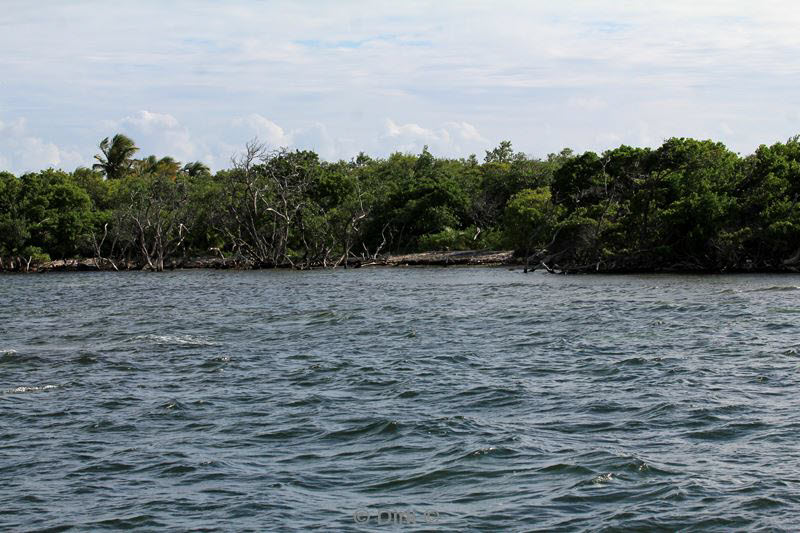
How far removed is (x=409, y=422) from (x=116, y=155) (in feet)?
287

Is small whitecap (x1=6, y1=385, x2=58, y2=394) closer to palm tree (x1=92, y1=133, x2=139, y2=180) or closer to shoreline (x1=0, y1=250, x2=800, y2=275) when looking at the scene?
shoreline (x1=0, y1=250, x2=800, y2=275)

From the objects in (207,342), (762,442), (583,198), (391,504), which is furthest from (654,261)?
(391,504)

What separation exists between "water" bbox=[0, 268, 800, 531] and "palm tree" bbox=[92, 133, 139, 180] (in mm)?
68233

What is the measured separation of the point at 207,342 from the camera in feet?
88.4

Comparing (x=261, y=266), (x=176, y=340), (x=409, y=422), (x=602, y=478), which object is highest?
(x=261, y=266)

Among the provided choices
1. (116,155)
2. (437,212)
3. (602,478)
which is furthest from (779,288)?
(116,155)

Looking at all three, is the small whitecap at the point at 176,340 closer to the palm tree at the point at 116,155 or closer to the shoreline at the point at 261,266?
the shoreline at the point at 261,266

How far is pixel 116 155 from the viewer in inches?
3851

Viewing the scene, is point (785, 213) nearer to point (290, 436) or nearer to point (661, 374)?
point (661, 374)

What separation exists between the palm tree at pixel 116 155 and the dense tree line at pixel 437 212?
4.52 m

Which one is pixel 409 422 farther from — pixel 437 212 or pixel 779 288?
pixel 437 212

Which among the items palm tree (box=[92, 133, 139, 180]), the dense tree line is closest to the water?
the dense tree line

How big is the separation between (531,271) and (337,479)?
45197 mm

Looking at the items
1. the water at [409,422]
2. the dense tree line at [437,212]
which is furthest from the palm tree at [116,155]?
the water at [409,422]
